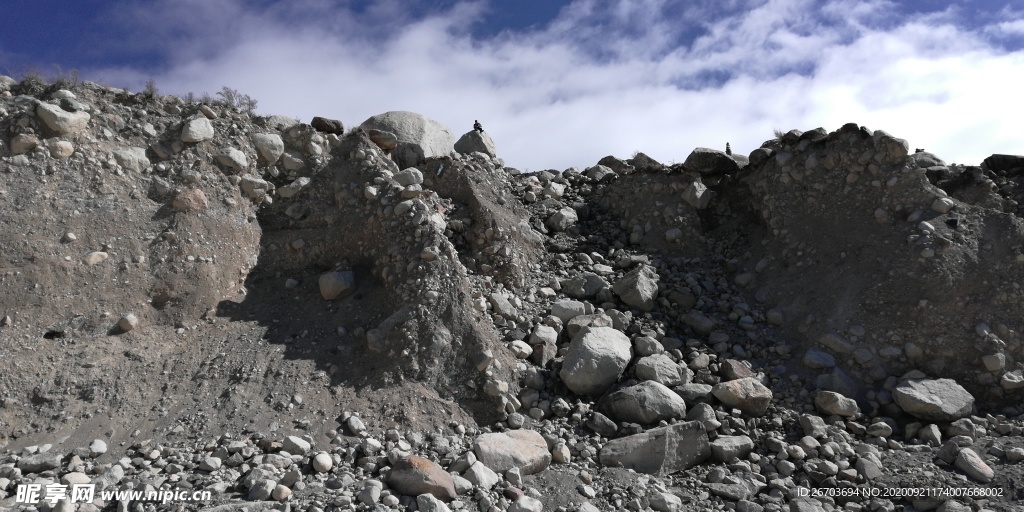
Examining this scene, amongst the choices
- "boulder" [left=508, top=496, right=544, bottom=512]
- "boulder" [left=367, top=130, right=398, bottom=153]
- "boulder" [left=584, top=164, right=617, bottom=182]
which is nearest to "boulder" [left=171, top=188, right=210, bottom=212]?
"boulder" [left=367, top=130, right=398, bottom=153]

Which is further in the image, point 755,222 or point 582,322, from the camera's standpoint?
point 755,222

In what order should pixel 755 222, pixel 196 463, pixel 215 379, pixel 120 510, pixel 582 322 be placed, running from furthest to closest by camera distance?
pixel 755 222 < pixel 582 322 < pixel 215 379 < pixel 196 463 < pixel 120 510

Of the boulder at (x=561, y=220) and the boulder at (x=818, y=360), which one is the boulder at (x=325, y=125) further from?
the boulder at (x=818, y=360)

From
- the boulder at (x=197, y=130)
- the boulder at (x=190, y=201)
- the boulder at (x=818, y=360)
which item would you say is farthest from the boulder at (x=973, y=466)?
the boulder at (x=197, y=130)

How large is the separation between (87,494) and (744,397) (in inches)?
197

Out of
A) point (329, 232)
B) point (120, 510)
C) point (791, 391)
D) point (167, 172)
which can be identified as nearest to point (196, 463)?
point (120, 510)

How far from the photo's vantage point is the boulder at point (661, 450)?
16.7 ft

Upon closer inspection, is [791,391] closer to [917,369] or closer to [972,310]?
[917,369]

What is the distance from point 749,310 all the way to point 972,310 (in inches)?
79.2

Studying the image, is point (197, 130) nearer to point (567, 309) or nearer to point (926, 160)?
point (567, 309)

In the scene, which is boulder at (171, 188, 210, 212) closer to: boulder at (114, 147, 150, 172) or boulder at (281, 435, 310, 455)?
boulder at (114, 147, 150, 172)

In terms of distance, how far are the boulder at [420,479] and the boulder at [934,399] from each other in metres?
4.13

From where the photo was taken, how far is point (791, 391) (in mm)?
6047

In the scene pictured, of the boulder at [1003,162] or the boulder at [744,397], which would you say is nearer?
the boulder at [744,397]
